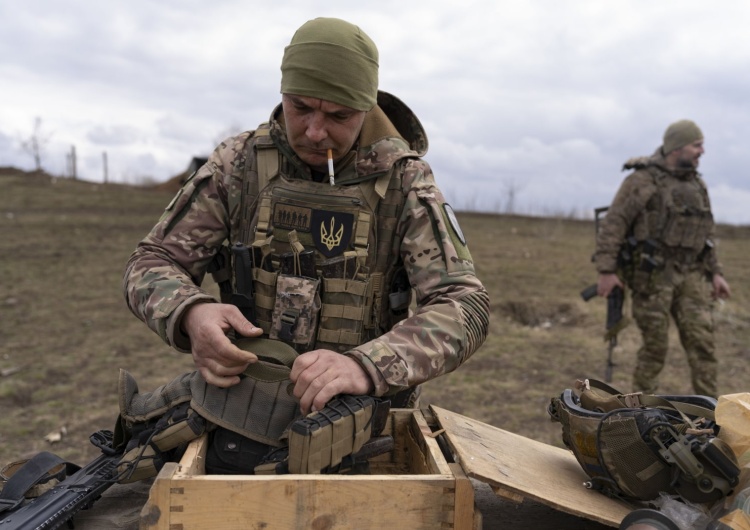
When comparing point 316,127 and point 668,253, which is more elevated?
point 316,127

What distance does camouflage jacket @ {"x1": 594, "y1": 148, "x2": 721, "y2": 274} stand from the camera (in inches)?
243

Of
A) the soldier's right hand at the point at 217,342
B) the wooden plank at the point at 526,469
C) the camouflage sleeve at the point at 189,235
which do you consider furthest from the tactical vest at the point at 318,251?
the wooden plank at the point at 526,469

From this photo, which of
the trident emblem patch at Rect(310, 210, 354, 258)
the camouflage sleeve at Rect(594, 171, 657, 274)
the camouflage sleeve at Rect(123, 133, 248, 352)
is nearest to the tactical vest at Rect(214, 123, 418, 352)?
the trident emblem patch at Rect(310, 210, 354, 258)

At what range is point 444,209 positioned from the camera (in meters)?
2.44

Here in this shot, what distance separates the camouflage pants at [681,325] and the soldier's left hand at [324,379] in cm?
486

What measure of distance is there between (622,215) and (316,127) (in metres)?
4.67

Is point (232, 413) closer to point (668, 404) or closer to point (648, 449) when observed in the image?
point (648, 449)

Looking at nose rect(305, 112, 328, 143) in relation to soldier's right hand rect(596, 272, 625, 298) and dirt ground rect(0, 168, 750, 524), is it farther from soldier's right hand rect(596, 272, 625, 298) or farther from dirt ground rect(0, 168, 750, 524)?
soldier's right hand rect(596, 272, 625, 298)

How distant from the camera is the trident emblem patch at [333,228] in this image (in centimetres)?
241

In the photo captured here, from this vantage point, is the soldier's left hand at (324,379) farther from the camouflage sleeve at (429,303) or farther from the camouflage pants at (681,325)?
the camouflage pants at (681,325)

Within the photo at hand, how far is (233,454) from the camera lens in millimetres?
2168

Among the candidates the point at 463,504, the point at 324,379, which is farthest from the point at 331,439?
the point at 463,504

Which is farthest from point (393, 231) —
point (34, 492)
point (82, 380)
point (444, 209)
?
point (82, 380)

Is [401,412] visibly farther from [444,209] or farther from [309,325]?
[444,209]
